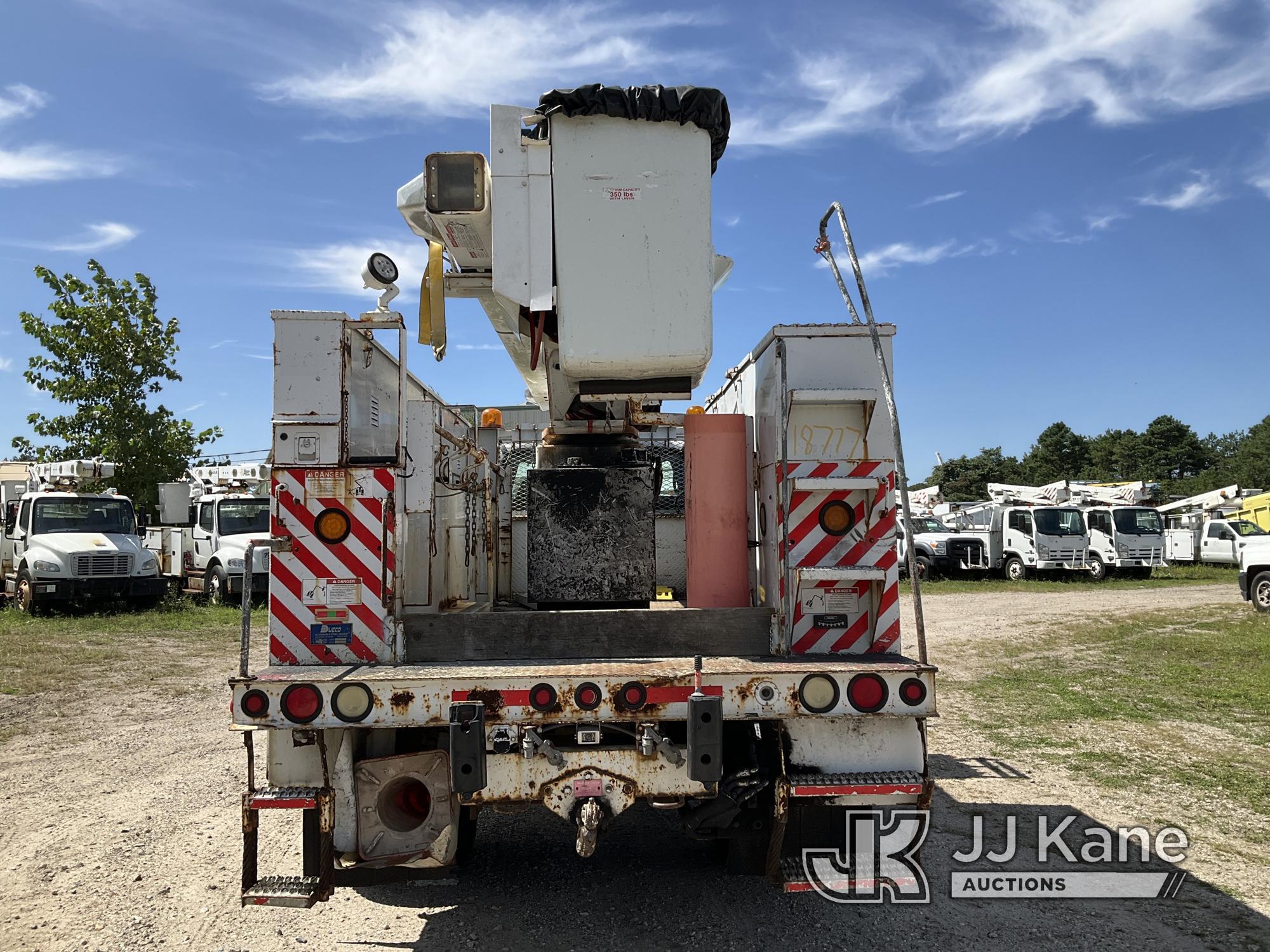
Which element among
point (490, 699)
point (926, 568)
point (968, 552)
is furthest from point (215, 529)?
point (968, 552)

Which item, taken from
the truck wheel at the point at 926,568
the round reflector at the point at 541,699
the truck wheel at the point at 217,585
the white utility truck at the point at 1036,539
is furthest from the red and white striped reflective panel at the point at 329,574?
the white utility truck at the point at 1036,539

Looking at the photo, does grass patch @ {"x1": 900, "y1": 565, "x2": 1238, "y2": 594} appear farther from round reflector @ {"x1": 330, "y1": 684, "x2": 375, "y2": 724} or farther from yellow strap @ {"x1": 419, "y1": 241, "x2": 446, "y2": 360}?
round reflector @ {"x1": 330, "y1": 684, "x2": 375, "y2": 724}

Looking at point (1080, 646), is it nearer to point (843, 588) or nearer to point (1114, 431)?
point (843, 588)

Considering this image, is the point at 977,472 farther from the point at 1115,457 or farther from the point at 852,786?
the point at 852,786

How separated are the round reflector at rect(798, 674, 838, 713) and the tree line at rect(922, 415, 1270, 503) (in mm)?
74831

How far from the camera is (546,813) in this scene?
17.9 feet

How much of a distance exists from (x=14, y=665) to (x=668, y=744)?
11451 millimetres

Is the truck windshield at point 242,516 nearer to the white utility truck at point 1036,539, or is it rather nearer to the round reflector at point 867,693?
the round reflector at point 867,693

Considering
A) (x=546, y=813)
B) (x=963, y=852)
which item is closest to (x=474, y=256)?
(x=546, y=813)

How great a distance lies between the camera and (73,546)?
1697cm

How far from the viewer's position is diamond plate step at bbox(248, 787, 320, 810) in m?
3.42

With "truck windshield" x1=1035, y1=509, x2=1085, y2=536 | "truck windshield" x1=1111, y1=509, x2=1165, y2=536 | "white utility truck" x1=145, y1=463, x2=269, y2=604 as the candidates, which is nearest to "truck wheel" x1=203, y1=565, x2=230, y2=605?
"white utility truck" x1=145, y1=463, x2=269, y2=604

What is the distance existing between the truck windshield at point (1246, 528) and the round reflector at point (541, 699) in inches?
1356

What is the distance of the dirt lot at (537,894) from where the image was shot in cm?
381
